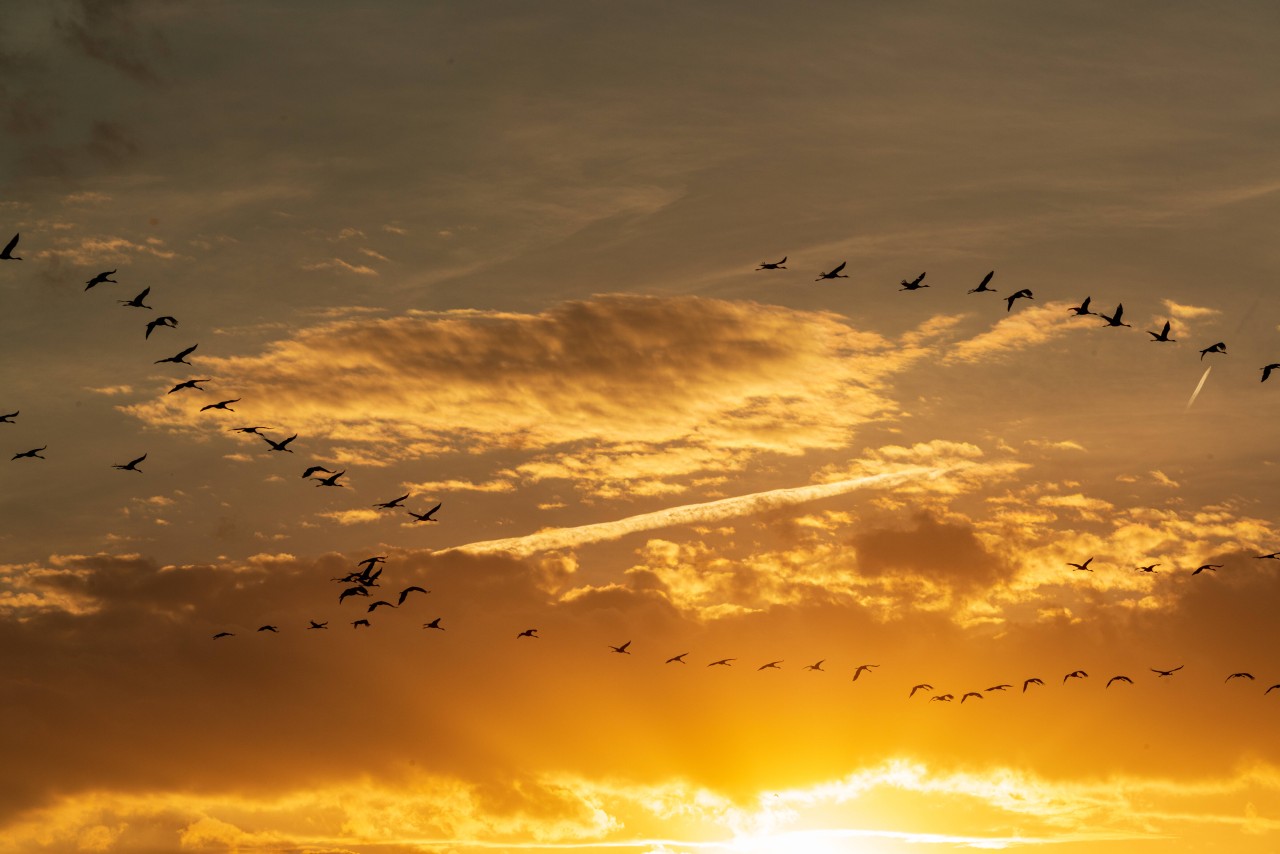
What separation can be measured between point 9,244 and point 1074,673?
109167 millimetres

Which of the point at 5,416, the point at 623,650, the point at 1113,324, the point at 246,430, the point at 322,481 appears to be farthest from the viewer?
the point at 623,650

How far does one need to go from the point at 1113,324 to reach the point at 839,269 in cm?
2355

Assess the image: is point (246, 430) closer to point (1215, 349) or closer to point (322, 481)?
point (322, 481)

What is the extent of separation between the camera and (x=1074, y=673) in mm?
149625

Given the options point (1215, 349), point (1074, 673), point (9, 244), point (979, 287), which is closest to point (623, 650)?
point (1074, 673)

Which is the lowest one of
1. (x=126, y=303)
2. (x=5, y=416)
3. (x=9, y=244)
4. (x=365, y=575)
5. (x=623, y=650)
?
(x=623, y=650)

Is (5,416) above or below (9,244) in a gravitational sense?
below

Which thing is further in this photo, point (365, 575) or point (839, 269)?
point (365, 575)

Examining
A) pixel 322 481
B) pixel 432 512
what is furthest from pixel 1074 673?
pixel 322 481

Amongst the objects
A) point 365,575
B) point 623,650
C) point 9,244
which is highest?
point 9,244

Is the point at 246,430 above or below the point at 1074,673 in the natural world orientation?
above

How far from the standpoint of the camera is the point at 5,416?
363 feet

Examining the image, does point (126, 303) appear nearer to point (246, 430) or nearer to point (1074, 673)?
point (246, 430)

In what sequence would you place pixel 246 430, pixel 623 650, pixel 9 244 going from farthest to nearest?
pixel 623 650
pixel 246 430
pixel 9 244
